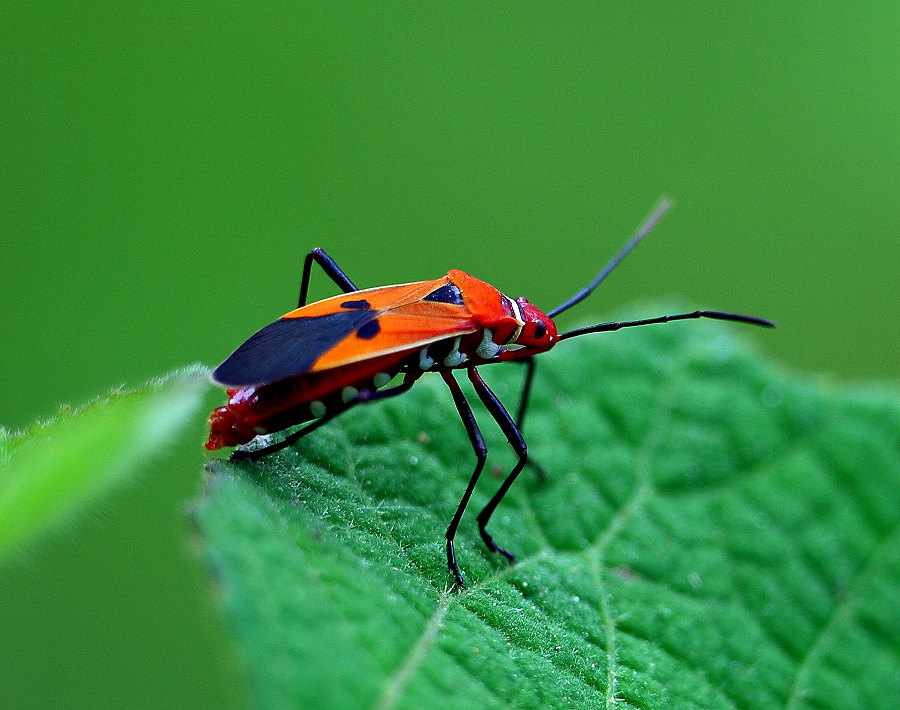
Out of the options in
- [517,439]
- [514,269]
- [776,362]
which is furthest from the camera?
[514,269]

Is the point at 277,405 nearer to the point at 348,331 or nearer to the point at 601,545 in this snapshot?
the point at 348,331

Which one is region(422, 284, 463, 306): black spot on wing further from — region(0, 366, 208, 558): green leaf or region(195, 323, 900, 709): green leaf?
region(0, 366, 208, 558): green leaf

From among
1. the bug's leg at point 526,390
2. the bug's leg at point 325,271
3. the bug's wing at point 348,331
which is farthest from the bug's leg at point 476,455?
the bug's leg at point 325,271

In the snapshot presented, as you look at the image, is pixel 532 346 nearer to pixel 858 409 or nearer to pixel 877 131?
pixel 858 409

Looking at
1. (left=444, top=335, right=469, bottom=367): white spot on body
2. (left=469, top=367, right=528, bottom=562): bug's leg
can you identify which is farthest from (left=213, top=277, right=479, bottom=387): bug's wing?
(left=469, top=367, right=528, bottom=562): bug's leg

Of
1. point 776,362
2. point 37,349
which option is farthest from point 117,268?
point 776,362

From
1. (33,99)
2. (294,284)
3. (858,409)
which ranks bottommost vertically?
(858,409)

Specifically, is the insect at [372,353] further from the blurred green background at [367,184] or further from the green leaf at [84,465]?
the blurred green background at [367,184]

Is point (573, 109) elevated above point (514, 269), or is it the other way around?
point (573, 109)
